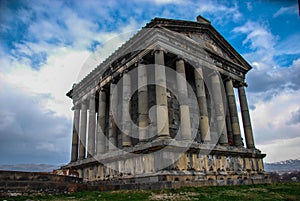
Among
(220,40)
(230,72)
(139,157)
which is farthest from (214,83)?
(139,157)

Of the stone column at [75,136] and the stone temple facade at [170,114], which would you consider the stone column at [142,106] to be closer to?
the stone temple facade at [170,114]

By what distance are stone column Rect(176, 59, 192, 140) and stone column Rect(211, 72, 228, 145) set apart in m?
3.87

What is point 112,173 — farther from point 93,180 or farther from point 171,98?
point 171,98

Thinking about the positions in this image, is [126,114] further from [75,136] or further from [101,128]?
[75,136]

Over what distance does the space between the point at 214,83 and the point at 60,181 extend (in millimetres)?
14096

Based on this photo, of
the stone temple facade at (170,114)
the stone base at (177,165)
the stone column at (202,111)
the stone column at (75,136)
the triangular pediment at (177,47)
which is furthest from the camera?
the stone column at (75,136)


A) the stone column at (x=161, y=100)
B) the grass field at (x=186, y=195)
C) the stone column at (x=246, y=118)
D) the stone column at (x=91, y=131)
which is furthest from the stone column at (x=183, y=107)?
the stone column at (x=91, y=131)

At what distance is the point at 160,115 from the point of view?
14.6 meters

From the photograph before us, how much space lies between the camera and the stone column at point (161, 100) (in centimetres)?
1406

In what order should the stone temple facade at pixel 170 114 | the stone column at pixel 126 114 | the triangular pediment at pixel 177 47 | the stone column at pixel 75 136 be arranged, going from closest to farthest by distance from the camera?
the stone temple facade at pixel 170 114, the stone column at pixel 126 114, the triangular pediment at pixel 177 47, the stone column at pixel 75 136

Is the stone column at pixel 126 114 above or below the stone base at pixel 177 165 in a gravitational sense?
above

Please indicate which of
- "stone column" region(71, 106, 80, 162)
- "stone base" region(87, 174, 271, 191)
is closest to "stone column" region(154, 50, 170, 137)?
"stone base" region(87, 174, 271, 191)

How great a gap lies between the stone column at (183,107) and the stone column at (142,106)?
243cm

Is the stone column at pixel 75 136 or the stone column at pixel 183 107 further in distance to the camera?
the stone column at pixel 75 136
